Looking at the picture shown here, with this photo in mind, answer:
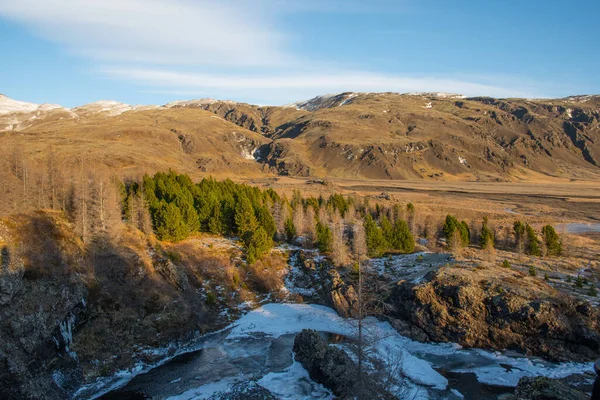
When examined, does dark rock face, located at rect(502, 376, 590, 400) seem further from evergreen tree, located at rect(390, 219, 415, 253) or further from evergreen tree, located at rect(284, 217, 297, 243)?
evergreen tree, located at rect(284, 217, 297, 243)

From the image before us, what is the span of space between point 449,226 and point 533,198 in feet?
424

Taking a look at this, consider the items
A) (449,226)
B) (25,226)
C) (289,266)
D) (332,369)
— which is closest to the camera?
(332,369)

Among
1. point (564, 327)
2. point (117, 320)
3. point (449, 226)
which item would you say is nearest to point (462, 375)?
point (564, 327)

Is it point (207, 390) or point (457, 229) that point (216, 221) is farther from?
point (457, 229)

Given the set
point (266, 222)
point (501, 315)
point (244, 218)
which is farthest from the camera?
point (266, 222)

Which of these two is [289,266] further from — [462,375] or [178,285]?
[462,375]

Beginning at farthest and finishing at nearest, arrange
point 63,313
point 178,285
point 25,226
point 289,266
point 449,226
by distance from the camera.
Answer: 1. point 449,226
2. point 289,266
3. point 178,285
4. point 25,226
5. point 63,313

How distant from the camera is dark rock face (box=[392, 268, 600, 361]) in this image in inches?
1276

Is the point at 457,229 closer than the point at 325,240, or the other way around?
the point at 325,240

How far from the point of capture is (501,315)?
3488cm

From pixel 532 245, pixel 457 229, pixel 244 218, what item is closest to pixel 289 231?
pixel 244 218

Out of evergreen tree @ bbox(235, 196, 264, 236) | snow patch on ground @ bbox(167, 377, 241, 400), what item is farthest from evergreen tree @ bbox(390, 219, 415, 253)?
snow patch on ground @ bbox(167, 377, 241, 400)

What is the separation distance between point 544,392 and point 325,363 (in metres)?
15.5

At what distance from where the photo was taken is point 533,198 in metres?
175
